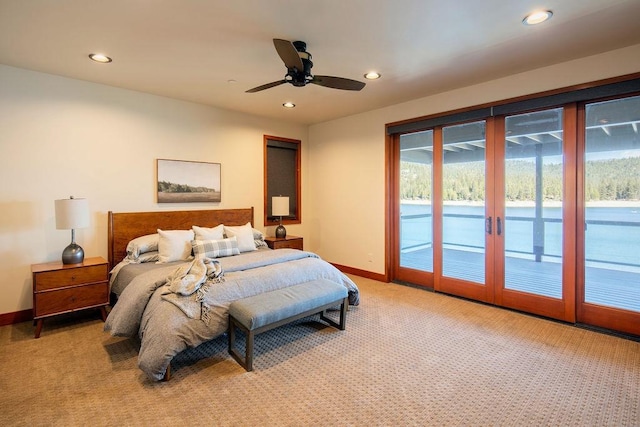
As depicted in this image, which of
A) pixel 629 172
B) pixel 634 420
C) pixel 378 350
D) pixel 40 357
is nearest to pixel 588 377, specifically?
pixel 634 420

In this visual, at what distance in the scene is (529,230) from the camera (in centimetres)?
368

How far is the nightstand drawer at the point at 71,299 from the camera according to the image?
10.1 ft

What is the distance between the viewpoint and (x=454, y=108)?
4133mm

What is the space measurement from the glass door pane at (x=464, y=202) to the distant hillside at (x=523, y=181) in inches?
0.5

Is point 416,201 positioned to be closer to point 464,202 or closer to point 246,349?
point 464,202

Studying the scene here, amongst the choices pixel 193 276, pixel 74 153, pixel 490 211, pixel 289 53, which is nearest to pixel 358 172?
pixel 490 211

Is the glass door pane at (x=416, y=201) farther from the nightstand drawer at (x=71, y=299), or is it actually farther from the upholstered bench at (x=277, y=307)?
the nightstand drawer at (x=71, y=299)

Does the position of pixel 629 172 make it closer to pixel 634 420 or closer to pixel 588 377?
pixel 588 377

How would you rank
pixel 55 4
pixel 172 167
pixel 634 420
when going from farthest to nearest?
pixel 172 167, pixel 55 4, pixel 634 420

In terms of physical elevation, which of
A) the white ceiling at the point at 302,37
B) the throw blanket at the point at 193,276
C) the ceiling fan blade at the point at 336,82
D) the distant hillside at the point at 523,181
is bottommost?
the throw blanket at the point at 193,276

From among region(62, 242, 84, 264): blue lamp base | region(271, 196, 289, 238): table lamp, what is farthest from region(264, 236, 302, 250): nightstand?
region(62, 242, 84, 264): blue lamp base

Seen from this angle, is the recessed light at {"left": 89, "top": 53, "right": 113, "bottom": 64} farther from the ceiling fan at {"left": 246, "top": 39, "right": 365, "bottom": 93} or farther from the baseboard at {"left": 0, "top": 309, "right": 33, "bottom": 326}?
the baseboard at {"left": 0, "top": 309, "right": 33, "bottom": 326}

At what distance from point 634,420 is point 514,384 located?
0.63 m

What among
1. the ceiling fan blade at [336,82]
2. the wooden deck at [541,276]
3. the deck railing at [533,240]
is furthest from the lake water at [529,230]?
the ceiling fan blade at [336,82]
